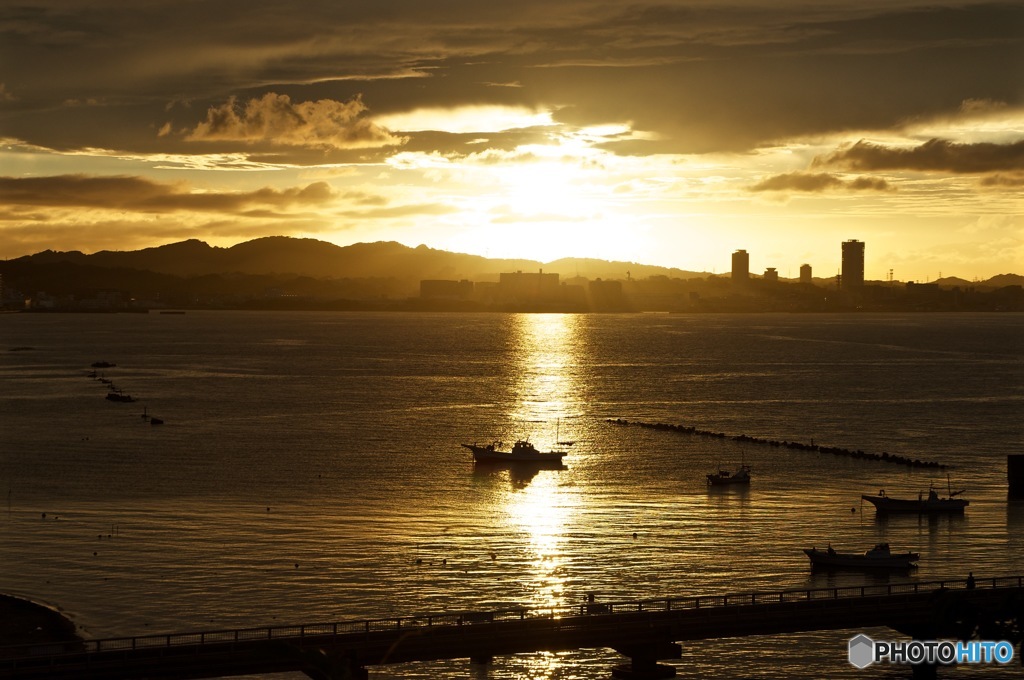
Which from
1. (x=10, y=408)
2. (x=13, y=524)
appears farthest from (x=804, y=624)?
(x=10, y=408)

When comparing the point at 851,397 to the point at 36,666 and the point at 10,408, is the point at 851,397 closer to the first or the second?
the point at 10,408

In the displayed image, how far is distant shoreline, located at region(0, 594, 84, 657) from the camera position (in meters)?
43.4

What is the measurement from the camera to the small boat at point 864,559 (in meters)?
55.7

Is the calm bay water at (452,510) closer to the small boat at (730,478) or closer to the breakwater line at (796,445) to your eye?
the small boat at (730,478)

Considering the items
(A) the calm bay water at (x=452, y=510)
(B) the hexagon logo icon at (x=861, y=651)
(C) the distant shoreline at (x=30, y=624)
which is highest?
(A) the calm bay water at (x=452, y=510)

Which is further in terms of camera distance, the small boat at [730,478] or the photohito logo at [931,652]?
the small boat at [730,478]

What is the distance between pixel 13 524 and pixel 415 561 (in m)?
24.6

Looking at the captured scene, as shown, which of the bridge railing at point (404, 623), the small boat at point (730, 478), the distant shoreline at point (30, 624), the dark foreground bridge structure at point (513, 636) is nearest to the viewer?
the dark foreground bridge structure at point (513, 636)

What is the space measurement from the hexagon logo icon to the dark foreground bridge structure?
194 cm

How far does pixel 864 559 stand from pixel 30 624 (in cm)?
3727

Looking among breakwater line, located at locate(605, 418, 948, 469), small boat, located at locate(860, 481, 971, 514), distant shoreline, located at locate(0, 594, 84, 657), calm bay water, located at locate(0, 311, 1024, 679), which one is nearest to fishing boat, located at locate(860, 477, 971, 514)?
small boat, located at locate(860, 481, 971, 514)

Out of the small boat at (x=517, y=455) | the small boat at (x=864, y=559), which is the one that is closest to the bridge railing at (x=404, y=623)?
the small boat at (x=864, y=559)

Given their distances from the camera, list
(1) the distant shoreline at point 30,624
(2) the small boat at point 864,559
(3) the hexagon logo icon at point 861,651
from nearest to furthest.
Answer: (3) the hexagon logo icon at point 861,651, (1) the distant shoreline at point 30,624, (2) the small boat at point 864,559

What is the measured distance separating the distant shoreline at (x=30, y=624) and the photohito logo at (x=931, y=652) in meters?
29.1
